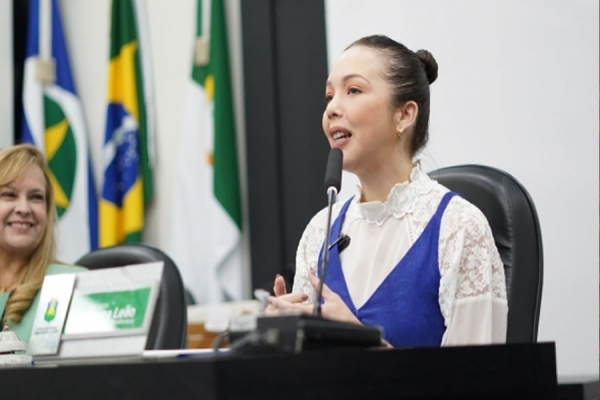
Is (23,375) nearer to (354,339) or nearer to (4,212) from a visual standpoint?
(354,339)

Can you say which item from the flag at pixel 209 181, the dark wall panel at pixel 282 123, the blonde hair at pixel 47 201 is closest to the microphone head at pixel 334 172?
the blonde hair at pixel 47 201

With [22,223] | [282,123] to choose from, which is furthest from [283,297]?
[282,123]

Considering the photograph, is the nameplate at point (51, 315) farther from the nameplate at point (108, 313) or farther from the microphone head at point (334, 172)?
the microphone head at point (334, 172)

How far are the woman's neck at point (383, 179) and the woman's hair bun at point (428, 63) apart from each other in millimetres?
242

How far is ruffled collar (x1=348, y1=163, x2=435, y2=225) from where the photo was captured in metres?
2.10

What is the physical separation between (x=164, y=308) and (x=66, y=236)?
7.82 ft

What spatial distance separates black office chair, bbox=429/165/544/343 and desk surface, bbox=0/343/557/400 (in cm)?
39

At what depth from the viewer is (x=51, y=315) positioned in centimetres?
164

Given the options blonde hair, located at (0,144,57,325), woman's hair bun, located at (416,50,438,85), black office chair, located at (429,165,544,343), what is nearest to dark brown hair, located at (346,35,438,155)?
woman's hair bun, located at (416,50,438,85)

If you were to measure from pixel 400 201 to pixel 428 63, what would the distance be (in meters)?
0.36

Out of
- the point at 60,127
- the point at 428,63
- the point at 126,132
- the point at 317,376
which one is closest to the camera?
the point at 317,376

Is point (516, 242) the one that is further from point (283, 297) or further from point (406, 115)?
point (283, 297)

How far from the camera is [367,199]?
219 centimetres

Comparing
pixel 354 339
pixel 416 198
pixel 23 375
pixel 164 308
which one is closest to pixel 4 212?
pixel 164 308
